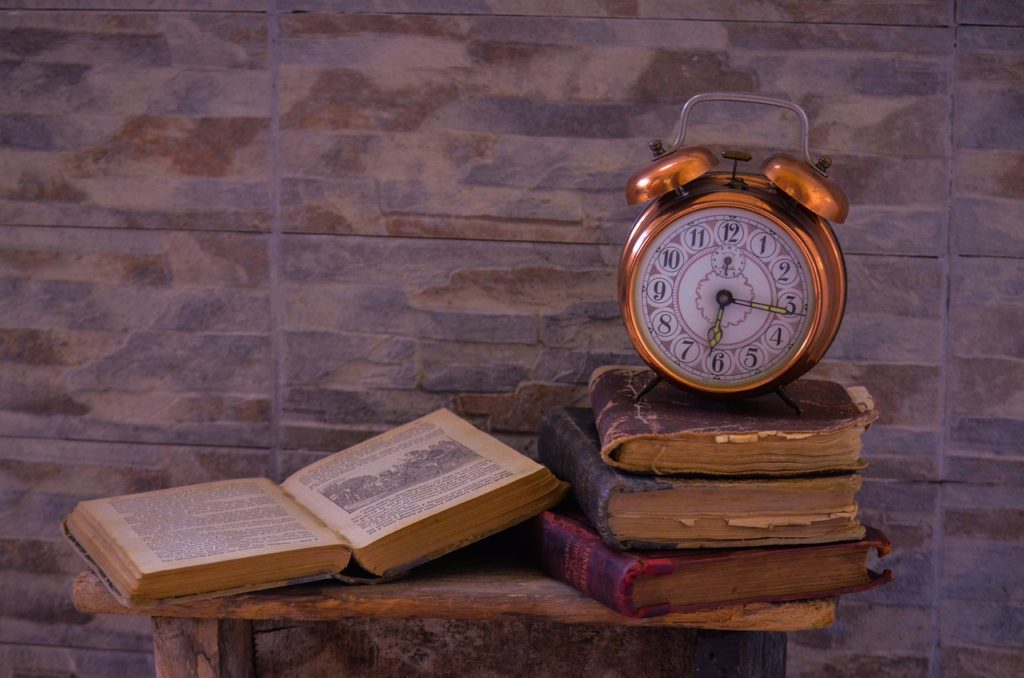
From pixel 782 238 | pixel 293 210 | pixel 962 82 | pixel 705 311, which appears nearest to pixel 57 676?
pixel 293 210

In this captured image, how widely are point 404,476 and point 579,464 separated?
25cm

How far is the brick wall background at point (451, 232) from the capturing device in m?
1.53

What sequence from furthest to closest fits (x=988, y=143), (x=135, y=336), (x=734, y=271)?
1. (x=135, y=336)
2. (x=988, y=143)
3. (x=734, y=271)

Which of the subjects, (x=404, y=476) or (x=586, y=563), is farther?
(x=404, y=476)

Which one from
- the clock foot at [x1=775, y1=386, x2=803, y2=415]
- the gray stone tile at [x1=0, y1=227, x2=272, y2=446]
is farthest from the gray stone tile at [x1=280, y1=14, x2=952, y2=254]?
the clock foot at [x1=775, y1=386, x2=803, y2=415]

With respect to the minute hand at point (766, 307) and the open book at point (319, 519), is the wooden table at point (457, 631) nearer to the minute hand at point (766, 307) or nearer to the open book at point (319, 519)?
the open book at point (319, 519)

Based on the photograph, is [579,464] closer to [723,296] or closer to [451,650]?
[723,296]

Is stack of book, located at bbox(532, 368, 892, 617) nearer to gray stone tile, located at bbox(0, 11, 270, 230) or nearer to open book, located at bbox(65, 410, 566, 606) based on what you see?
open book, located at bbox(65, 410, 566, 606)

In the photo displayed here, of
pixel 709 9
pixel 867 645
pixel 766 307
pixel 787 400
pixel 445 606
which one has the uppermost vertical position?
pixel 709 9

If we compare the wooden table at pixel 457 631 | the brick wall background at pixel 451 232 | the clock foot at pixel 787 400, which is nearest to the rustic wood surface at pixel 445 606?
the wooden table at pixel 457 631

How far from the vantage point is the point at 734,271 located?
118 cm

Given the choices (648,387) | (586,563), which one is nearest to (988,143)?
(648,387)

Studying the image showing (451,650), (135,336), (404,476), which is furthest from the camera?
(135,336)

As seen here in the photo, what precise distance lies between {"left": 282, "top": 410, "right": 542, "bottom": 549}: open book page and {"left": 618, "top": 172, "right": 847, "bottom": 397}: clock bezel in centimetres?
24
